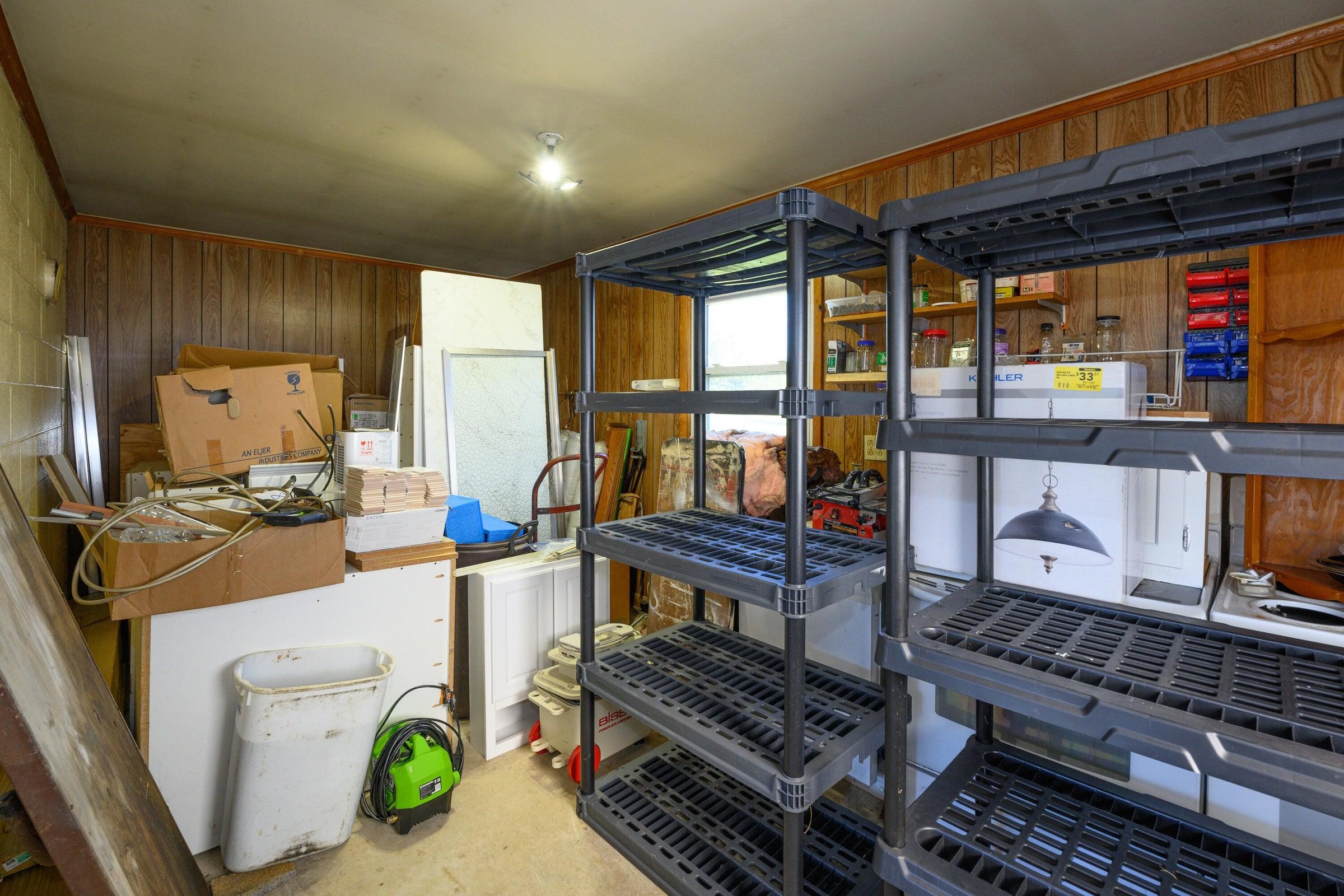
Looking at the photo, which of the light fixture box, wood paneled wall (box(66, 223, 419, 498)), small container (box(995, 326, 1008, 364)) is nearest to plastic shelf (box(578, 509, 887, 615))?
the light fixture box

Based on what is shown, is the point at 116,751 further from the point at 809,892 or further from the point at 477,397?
the point at 477,397

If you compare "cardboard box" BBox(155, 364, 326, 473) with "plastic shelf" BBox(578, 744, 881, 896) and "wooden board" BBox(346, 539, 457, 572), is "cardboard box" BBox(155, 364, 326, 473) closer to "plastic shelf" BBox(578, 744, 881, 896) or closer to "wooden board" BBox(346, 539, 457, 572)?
"wooden board" BBox(346, 539, 457, 572)

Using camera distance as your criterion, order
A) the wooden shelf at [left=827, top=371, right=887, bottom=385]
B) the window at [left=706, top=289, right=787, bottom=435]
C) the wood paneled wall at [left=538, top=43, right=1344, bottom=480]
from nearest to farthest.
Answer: the wood paneled wall at [left=538, top=43, right=1344, bottom=480] → the wooden shelf at [left=827, top=371, right=887, bottom=385] → the window at [left=706, top=289, right=787, bottom=435]

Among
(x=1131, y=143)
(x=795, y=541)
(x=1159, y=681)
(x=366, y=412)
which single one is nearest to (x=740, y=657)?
(x=795, y=541)

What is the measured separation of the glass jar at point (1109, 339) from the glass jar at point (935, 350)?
1.58ft

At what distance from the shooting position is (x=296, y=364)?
3.53 m

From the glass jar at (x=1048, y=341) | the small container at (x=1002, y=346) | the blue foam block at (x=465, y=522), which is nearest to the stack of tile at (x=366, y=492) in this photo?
the blue foam block at (x=465, y=522)

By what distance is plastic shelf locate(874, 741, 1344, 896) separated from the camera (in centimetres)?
100

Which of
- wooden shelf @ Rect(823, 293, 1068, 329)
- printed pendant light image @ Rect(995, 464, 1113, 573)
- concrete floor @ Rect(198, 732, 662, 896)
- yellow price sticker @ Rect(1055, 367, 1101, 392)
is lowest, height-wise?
concrete floor @ Rect(198, 732, 662, 896)

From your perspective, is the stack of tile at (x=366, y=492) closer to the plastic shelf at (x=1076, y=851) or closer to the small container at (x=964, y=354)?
the plastic shelf at (x=1076, y=851)

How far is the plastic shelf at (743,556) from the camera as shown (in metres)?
1.39

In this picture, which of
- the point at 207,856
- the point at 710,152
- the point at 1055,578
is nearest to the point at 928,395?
the point at 1055,578

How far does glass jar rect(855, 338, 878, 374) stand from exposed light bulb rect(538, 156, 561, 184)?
1.58 meters

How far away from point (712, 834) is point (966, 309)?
2.02 m
